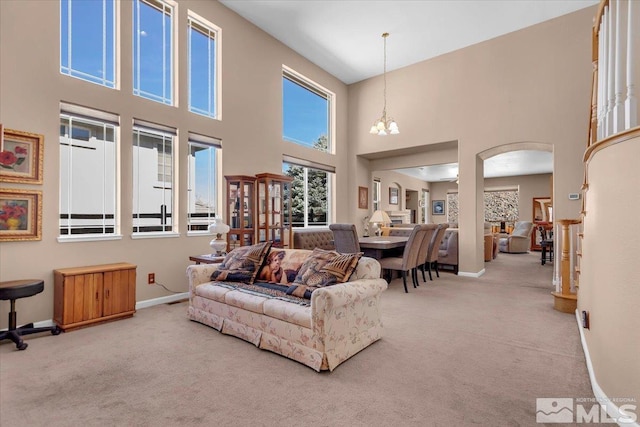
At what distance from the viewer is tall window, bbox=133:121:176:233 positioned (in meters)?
3.87

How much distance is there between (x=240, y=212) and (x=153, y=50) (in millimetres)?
2369

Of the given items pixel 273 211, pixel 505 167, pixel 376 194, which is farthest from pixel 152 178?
pixel 505 167

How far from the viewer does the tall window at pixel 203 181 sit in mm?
4434

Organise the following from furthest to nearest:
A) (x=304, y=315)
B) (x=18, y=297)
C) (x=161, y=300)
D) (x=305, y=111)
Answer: (x=305, y=111) < (x=161, y=300) < (x=18, y=297) < (x=304, y=315)

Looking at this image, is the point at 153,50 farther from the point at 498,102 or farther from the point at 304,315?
the point at 498,102

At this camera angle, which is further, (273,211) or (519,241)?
(519,241)

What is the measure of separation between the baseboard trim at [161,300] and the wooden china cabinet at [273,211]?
1.27 metres

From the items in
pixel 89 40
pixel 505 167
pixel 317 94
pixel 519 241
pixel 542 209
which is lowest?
pixel 519 241

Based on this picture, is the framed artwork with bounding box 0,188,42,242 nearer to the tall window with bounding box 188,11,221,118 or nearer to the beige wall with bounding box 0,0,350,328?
the beige wall with bounding box 0,0,350,328

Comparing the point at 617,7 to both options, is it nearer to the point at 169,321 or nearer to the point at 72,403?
the point at 72,403

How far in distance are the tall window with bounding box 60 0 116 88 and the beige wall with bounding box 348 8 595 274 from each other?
4691 mm

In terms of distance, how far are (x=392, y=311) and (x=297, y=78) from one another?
4891 millimetres

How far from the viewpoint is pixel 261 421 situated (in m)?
1.66

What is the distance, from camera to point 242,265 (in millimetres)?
3264
